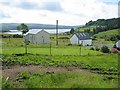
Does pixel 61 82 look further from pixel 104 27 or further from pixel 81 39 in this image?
pixel 104 27

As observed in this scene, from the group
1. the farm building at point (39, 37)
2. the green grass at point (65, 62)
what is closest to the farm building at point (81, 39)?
the farm building at point (39, 37)

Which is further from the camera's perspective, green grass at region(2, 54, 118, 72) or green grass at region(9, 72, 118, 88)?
green grass at region(2, 54, 118, 72)

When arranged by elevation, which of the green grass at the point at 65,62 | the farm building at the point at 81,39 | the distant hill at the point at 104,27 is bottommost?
the green grass at the point at 65,62

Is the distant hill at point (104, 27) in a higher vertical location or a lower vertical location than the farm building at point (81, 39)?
higher

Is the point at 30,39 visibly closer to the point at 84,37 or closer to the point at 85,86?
the point at 84,37

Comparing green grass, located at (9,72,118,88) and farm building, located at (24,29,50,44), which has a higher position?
farm building, located at (24,29,50,44)

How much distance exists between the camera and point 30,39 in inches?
2276

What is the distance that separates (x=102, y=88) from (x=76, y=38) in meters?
51.5

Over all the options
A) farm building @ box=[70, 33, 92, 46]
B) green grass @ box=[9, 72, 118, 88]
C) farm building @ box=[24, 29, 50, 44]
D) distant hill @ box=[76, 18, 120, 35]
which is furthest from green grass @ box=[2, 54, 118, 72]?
distant hill @ box=[76, 18, 120, 35]

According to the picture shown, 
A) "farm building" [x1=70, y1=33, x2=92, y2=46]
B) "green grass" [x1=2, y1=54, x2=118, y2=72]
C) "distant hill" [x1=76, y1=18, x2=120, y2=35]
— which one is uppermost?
"distant hill" [x1=76, y1=18, x2=120, y2=35]

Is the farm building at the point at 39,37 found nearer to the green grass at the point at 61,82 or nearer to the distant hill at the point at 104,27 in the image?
the distant hill at the point at 104,27

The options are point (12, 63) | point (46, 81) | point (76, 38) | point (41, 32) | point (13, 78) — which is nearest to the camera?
point (46, 81)

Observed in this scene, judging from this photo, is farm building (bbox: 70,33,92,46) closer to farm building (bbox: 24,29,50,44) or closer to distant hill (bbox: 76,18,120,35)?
farm building (bbox: 24,29,50,44)

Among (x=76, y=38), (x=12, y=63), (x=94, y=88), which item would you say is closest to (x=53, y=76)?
(x=94, y=88)
